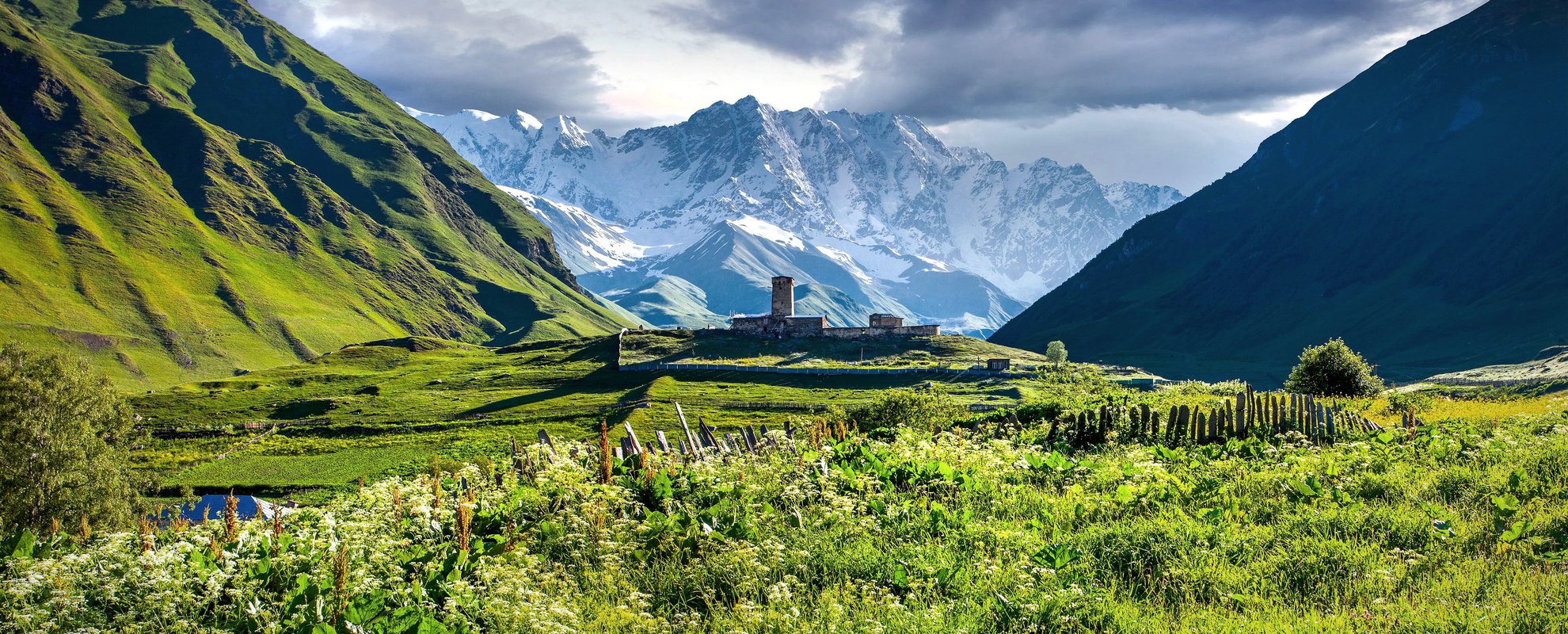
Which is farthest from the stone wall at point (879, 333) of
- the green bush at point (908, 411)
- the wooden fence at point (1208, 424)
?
the wooden fence at point (1208, 424)

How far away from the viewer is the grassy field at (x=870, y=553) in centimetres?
987

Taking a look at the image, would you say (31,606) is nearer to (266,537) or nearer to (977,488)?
(266,537)

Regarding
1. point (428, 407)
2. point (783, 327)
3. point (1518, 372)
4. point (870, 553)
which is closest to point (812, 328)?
point (783, 327)

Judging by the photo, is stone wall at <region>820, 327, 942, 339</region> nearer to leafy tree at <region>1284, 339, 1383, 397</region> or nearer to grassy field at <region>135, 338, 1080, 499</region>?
grassy field at <region>135, 338, 1080, 499</region>

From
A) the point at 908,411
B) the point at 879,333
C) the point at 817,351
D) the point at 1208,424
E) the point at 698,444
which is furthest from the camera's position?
the point at 879,333

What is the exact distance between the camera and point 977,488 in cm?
1531

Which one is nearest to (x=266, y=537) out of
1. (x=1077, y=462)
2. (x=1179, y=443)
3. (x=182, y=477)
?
(x=1077, y=462)

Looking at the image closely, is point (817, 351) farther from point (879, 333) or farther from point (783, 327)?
point (879, 333)

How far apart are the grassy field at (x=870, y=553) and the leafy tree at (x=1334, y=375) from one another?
31.9 metres

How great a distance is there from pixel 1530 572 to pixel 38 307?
256410 millimetres

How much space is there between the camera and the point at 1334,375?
152 feet

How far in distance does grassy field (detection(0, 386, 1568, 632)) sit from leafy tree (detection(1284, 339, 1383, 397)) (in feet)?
105

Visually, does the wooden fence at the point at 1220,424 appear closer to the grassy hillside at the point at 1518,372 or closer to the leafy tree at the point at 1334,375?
the leafy tree at the point at 1334,375

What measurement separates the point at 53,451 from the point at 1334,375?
74696mm
